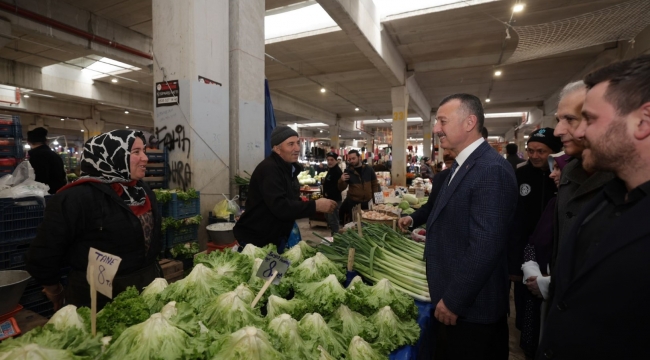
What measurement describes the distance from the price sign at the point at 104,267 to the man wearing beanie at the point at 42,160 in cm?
633

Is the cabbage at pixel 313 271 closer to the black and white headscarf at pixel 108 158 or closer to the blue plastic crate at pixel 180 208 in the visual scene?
the black and white headscarf at pixel 108 158

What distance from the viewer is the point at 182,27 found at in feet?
13.8

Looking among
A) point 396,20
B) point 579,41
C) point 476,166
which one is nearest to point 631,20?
point 579,41

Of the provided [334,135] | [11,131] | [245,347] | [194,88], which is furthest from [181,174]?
[334,135]

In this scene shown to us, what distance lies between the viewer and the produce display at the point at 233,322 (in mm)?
1063

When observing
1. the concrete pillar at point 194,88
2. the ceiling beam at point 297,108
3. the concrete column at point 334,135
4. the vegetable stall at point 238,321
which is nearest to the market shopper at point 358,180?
the concrete pillar at point 194,88

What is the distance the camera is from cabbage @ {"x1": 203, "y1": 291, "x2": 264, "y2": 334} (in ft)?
4.16

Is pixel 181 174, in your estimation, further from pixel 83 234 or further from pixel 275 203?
pixel 83 234

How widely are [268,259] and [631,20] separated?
292 inches

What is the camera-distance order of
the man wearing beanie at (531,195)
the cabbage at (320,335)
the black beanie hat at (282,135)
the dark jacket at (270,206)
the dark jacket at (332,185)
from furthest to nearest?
the dark jacket at (332,185) < the man wearing beanie at (531,195) < the black beanie hat at (282,135) < the dark jacket at (270,206) < the cabbage at (320,335)

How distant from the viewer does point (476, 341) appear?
6.30ft

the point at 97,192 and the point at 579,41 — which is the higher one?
the point at 579,41

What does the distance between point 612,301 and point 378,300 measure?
98 cm

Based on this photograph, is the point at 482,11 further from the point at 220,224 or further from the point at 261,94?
the point at 220,224
